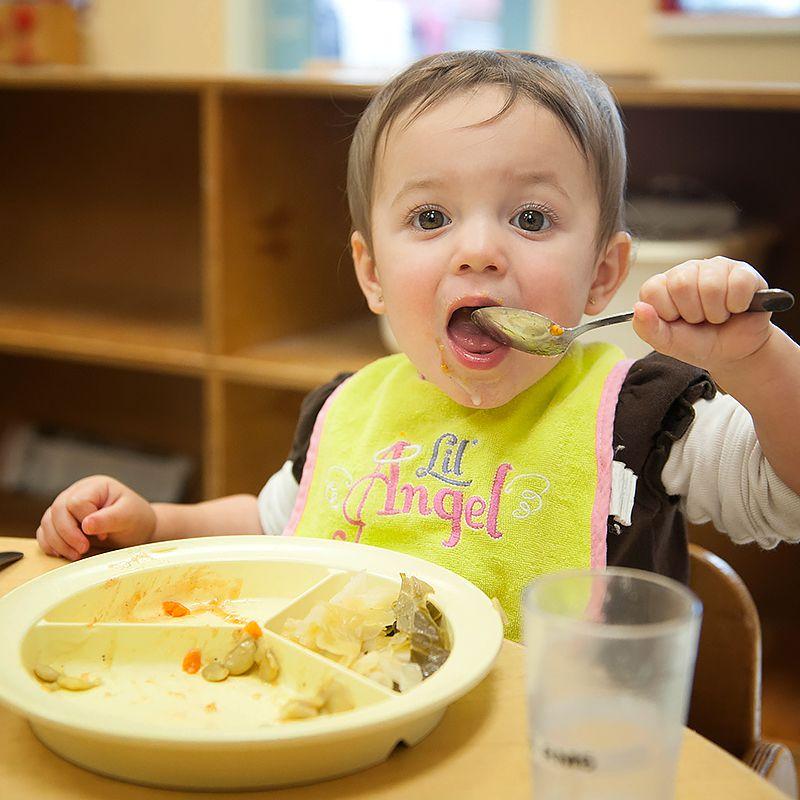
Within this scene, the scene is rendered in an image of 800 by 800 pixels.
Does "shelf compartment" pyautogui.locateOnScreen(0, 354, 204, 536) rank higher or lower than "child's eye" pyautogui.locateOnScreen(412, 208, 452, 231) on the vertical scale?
lower

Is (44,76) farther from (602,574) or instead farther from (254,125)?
(602,574)

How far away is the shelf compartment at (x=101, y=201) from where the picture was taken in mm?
2840

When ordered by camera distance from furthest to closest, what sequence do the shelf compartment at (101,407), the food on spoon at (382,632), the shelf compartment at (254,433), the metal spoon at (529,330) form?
the shelf compartment at (101,407), the shelf compartment at (254,433), the metal spoon at (529,330), the food on spoon at (382,632)

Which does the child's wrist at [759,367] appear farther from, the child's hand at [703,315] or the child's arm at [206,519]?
the child's arm at [206,519]

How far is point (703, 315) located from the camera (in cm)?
78

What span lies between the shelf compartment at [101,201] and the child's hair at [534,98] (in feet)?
5.63

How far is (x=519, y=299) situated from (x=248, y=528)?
427 millimetres

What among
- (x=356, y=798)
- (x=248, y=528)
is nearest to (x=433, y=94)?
(x=248, y=528)

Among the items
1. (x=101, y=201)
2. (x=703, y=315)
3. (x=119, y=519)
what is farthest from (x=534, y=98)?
(x=101, y=201)

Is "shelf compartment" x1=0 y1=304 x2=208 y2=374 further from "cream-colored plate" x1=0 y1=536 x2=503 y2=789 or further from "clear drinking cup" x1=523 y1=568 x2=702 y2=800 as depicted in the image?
"clear drinking cup" x1=523 y1=568 x2=702 y2=800

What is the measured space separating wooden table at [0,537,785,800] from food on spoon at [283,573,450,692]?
0.16ft

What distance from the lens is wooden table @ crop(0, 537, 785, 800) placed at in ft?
1.94

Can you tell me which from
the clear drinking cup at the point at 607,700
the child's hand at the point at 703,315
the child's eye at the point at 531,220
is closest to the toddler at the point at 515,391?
the child's eye at the point at 531,220

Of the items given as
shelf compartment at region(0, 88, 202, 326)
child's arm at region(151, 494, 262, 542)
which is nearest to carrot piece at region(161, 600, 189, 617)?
child's arm at region(151, 494, 262, 542)
